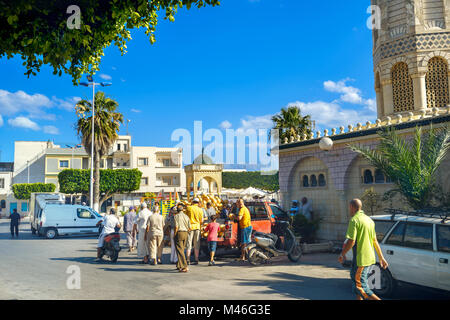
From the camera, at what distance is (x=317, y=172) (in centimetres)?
1672

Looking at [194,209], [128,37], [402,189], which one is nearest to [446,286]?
[402,189]

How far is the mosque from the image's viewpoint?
49.2 feet

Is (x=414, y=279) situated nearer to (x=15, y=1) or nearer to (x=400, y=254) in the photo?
(x=400, y=254)

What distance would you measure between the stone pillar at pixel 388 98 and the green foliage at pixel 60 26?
13.4 m

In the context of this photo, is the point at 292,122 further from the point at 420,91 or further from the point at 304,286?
the point at 304,286

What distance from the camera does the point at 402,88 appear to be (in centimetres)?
1716

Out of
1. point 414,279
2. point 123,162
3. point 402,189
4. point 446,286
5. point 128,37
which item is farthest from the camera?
point 123,162

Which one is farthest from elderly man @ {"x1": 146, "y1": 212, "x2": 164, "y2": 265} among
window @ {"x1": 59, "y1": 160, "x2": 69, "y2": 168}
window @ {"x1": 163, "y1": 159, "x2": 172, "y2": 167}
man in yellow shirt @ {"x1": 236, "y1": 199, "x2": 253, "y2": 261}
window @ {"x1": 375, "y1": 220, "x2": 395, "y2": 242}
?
window @ {"x1": 59, "y1": 160, "x2": 69, "y2": 168}

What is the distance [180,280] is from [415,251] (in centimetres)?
515

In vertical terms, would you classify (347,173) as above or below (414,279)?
above

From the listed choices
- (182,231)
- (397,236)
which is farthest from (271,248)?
(397,236)

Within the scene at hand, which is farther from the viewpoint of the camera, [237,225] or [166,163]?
[166,163]

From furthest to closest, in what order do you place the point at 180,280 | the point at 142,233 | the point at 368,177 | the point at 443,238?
the point at 368,177
the point at 142,233
the point at 180,280
the point at 443,238
